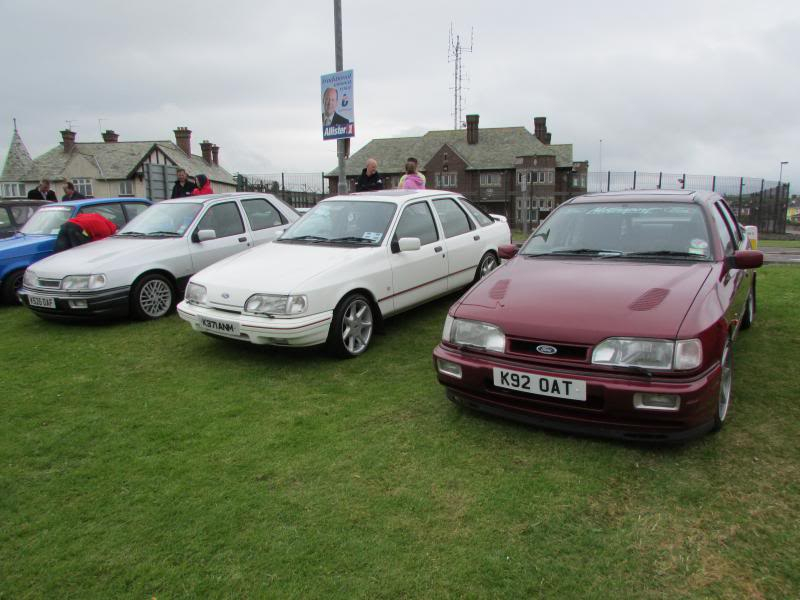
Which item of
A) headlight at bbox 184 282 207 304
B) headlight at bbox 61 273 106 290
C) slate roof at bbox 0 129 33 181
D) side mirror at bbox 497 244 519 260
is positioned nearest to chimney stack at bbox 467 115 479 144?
slate roof at bbox 0 129 33 181

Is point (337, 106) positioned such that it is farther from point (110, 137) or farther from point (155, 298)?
point (110, 137)

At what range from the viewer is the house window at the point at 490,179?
57.0m

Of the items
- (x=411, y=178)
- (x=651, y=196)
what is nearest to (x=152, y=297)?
(x=411, y=178)

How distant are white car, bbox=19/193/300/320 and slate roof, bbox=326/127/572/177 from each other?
49.5m

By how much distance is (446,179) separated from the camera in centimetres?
5816

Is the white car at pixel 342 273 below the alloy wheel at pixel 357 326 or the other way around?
the other way around

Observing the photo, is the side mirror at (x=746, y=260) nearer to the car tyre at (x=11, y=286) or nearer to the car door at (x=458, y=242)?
the car door at (x=458, y=242)

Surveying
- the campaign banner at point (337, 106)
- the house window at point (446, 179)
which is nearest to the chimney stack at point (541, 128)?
the house window at point (446, 179)

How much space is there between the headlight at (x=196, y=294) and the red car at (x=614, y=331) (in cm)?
274

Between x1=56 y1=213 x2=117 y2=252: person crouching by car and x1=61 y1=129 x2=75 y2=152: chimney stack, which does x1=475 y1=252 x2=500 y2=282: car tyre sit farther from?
x1=61 y1=129 x2=75 y2=152: chimney stack

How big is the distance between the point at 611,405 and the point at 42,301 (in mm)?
6765

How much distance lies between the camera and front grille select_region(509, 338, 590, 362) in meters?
3.25

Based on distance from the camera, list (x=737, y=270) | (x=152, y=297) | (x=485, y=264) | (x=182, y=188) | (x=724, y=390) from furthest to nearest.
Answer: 1. (x=182, y=188)
2. (x=485, y=264)
3. (x=152, y=297)
4. (x=737, y=270)
5. (x=724, y=390)

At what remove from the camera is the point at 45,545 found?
8.86 feet
